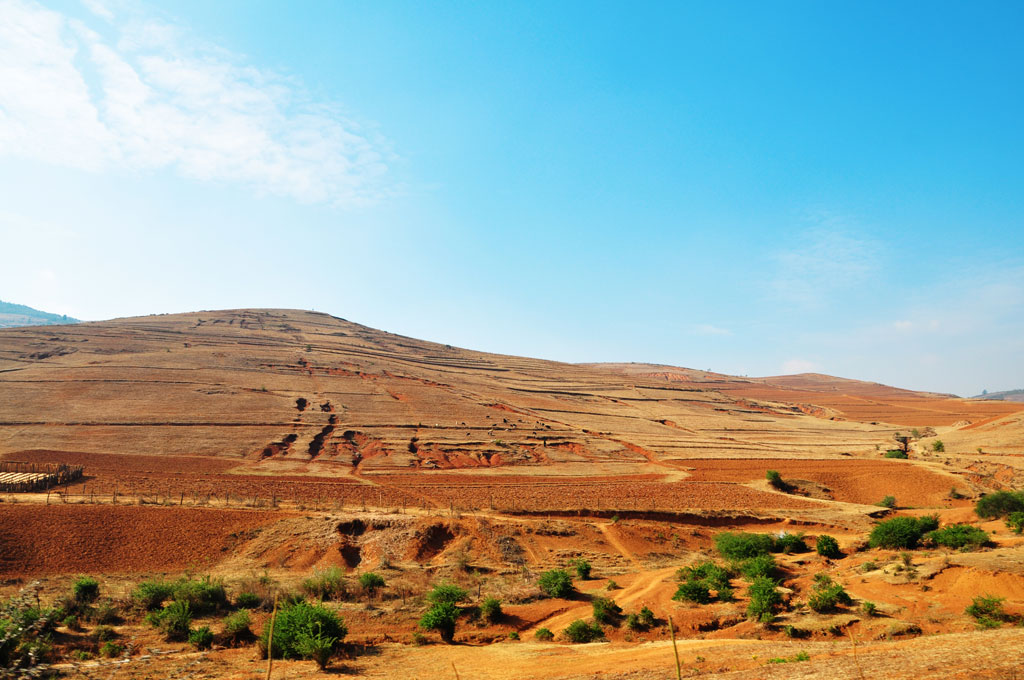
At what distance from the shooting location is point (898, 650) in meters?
12.3

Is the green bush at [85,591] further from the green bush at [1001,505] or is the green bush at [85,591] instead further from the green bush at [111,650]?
the green bush at [1001,505]

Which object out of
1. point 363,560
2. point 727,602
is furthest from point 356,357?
point 727,602

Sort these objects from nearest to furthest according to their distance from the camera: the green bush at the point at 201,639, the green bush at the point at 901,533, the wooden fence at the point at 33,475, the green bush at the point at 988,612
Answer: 1. the green bush at the point at 988,612
2. the green bush at the point at 201,639
3. the green bush at the point at 901,533
4. the wooden fence at the point at 33,475

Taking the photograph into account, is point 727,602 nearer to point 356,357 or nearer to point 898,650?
point 898,650

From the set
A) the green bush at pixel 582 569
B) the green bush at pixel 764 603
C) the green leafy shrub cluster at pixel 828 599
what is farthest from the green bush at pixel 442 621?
the green leafy shrub cluster at pixel 828 599

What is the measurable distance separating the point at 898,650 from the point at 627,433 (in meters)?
56.5

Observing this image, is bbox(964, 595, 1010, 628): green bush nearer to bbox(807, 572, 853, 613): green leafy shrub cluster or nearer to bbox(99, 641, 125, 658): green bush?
bbox(807, 572, 853, 613): green leafy shrub cluster

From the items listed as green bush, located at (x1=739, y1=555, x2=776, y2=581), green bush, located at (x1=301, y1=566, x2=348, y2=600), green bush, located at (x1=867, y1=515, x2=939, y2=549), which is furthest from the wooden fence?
green bush, located at (x1=867, y1=515, x2=939, y2=549)

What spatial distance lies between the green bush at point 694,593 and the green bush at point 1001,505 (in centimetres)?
2138

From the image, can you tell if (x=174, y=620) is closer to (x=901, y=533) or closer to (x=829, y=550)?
(x=829, y=550)

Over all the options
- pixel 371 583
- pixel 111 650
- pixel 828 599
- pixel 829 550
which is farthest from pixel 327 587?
pixel 829 550

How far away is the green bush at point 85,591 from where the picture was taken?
1906 cm

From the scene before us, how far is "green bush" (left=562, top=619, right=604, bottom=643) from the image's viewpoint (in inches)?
707

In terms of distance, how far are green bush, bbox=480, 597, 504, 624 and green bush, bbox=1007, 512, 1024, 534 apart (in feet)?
80.6
